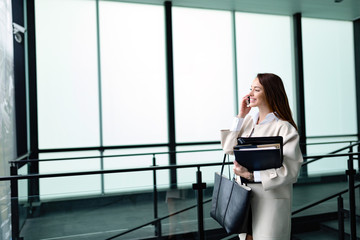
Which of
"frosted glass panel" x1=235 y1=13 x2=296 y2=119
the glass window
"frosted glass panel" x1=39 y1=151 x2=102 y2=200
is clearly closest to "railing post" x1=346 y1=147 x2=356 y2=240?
"frosted glass panel" x1=39 y1=151 x2=102 y2=200

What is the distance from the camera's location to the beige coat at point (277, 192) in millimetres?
1563

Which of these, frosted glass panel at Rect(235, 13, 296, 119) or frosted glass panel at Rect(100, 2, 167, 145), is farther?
frosted glass panel at Rect(235, 13, 296, 119)

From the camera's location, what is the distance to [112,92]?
5398mm

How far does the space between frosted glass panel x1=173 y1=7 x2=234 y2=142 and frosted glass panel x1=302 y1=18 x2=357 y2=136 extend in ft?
5.59

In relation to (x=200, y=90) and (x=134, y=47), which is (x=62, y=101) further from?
(x=200, y=90)

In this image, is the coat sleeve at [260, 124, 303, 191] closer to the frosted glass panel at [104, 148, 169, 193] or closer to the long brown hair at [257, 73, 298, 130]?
the long brown hair at [257, 73, 298, 130]

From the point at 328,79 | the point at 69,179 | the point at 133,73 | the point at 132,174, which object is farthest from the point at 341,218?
the point at 328,79

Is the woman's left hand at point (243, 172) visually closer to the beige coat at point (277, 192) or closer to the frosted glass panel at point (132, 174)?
the beige coat at point (277, 192)

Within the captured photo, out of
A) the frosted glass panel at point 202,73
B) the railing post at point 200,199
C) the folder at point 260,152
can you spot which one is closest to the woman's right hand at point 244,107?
the folder at point 260,152

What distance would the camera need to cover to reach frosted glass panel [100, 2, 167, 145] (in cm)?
537

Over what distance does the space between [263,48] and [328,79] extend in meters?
1.58

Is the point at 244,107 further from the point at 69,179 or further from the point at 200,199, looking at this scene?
the point at 69,179

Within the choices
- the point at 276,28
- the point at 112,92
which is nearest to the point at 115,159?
the point at 112,92

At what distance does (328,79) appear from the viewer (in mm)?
6734
